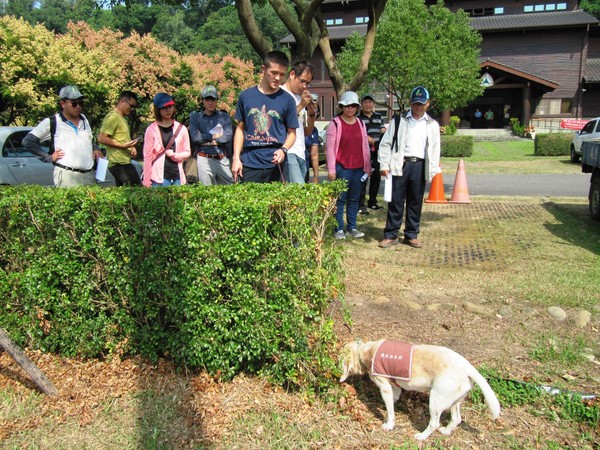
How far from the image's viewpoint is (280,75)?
4137 millimetres

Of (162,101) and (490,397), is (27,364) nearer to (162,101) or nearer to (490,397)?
(490,397)

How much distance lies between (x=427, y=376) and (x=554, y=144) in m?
20.7

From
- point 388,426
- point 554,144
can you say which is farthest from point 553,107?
point 388,426

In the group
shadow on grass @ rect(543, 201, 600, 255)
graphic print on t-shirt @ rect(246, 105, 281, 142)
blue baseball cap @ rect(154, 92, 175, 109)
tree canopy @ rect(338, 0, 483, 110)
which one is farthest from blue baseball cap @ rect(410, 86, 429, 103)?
tree canopy @ rect(338, 0, 483, 110)

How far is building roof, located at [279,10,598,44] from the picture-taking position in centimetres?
3394

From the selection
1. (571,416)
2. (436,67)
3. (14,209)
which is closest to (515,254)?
(571,416)

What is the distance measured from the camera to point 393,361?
9.05ft

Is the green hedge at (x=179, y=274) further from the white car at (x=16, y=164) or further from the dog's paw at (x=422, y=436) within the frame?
the white car at (x=16, y=164)

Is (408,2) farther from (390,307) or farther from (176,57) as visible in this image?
(390,307)

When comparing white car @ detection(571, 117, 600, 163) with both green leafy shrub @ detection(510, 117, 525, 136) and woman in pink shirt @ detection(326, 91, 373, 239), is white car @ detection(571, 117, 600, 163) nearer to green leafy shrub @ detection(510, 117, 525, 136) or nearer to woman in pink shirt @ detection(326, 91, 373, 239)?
green leafy shrub @ detection(510, 117, 525, 136)

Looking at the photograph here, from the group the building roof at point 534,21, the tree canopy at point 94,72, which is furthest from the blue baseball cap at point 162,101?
the building roof at point 534,21

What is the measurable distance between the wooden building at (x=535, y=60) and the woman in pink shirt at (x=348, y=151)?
29487mm

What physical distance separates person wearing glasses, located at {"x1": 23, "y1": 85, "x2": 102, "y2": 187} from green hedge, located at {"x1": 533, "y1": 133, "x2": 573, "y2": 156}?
1980 centimetres

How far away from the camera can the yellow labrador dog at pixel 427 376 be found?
258 centimetres
